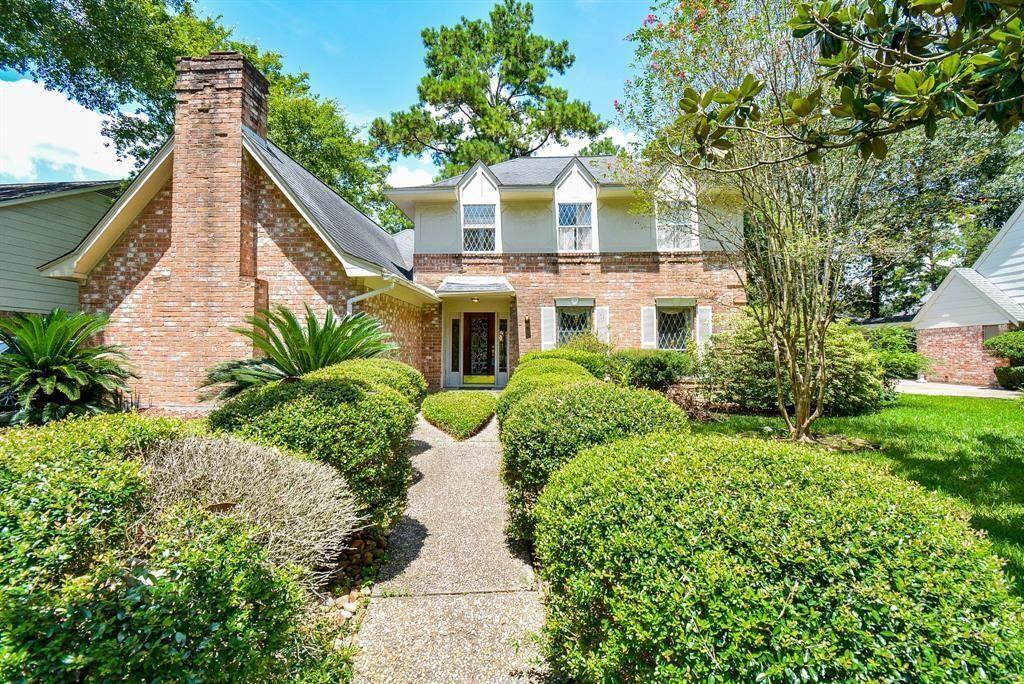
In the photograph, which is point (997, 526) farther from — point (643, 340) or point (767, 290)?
point (643, 340)

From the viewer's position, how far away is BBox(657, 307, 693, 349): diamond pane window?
13547 millimetres

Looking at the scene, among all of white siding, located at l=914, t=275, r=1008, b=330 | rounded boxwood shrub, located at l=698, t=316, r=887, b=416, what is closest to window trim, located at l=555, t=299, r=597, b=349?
rounded boxwood shrub, located at l=698, t=316, r=887, b=416

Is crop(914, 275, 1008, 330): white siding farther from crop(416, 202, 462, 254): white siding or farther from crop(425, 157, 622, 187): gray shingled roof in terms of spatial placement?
crop(416, 202, 462, 254): white siding

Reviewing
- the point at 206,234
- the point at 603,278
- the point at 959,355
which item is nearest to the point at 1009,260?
the point at 959,355

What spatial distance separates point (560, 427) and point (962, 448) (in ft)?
22.1

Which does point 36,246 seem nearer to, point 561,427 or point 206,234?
point 206,234

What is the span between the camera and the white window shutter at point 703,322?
43.5 ft

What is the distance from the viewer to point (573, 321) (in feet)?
45.2

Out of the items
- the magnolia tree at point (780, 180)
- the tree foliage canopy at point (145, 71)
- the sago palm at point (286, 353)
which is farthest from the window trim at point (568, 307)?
the tree foliage canopy at point (145, 71)

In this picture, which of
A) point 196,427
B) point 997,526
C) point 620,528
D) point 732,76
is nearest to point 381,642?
point 620,528

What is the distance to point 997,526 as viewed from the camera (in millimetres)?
3883

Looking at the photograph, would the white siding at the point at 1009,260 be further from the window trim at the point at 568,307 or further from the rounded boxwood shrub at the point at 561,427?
the rounded boxwood shrub at the point at 561,427

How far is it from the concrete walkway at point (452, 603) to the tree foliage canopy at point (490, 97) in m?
18.8

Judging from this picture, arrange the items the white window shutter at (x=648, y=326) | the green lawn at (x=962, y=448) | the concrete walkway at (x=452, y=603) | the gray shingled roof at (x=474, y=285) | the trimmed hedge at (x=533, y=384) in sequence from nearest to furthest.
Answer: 1. the concrete walkway at (x=452, y=603)
2. the green lawn at (x=962, y=448)
3. the trimmed hedge at (x=533, y=384)
4. the gray shingled roof at (x=474, y=285)
5. the white window shutter at (x=648, y=326)
